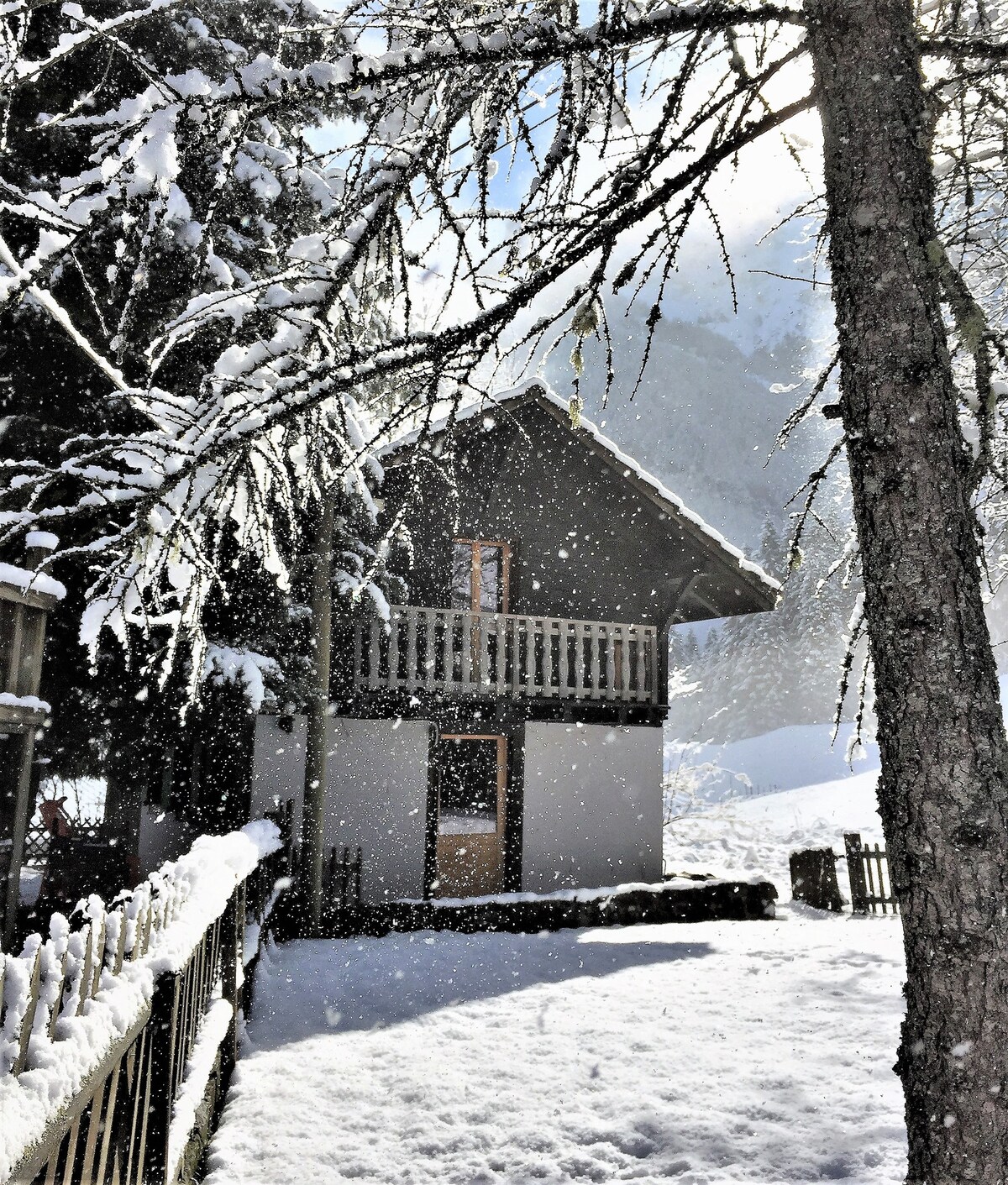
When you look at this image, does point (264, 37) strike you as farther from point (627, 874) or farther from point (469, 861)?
point (627, 874)

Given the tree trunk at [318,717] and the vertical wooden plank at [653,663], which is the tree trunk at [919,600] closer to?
the tree trunk at [318,717]

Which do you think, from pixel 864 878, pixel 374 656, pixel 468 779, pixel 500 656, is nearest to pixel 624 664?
pixel 500 656

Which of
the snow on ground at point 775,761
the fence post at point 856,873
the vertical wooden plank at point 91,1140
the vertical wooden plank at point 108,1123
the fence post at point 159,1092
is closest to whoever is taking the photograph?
the vertical wooden plank at point 91,1140

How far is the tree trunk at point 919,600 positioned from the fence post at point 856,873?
13.2 m

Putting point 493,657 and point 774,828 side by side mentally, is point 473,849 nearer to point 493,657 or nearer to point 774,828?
point 493,657

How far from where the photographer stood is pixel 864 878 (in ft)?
49.4

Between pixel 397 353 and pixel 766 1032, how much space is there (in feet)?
18.8

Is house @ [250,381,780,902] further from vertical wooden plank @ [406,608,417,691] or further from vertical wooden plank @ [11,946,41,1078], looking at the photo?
vertical wooden plank @ [11,946,41,1078]

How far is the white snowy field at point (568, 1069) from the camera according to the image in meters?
4.14

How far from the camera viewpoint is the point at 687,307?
188 m

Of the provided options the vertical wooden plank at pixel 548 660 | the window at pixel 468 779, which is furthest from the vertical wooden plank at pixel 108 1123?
the window at pixel 468 779

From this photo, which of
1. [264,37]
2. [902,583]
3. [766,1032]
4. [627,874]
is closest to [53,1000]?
[902,583]

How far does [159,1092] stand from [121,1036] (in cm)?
92

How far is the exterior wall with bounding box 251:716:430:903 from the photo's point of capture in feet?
43.4
